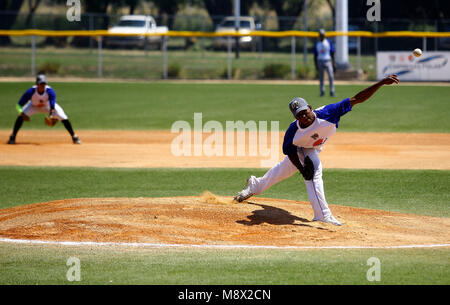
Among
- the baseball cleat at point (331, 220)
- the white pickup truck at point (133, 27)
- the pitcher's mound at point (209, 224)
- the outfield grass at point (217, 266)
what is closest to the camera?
the outfield grass at point (217, 266)

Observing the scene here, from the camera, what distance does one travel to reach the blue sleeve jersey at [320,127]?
7.99 metres

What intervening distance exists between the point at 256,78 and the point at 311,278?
99.7 feet

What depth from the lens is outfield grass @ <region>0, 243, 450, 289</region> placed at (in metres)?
6.09

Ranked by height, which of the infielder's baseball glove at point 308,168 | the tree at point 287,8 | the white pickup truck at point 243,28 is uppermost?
the tree at point 287,8

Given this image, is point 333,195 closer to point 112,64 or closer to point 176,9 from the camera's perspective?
point 112,64

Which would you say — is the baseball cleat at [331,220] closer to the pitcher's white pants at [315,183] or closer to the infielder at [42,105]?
the pitcher's white pants at [315,183]

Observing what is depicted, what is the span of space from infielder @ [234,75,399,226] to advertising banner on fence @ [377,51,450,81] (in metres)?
25.2


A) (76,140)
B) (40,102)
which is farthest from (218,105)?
(40,102)

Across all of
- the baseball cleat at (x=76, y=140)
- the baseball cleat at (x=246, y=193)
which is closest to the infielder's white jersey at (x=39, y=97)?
the baseball cleat at (x=76, y=140)

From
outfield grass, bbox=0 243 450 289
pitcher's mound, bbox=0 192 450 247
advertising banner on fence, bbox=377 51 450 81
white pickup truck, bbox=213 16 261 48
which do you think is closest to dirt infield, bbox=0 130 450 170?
pitcher's mound, bbox=0 192 450 247

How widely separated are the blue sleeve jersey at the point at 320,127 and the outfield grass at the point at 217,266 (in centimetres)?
154

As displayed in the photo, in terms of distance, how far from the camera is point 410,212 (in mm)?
9547

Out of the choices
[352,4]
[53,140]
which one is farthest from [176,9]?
[53,140]

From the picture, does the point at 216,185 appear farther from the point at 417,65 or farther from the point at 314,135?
the point at 417,65
